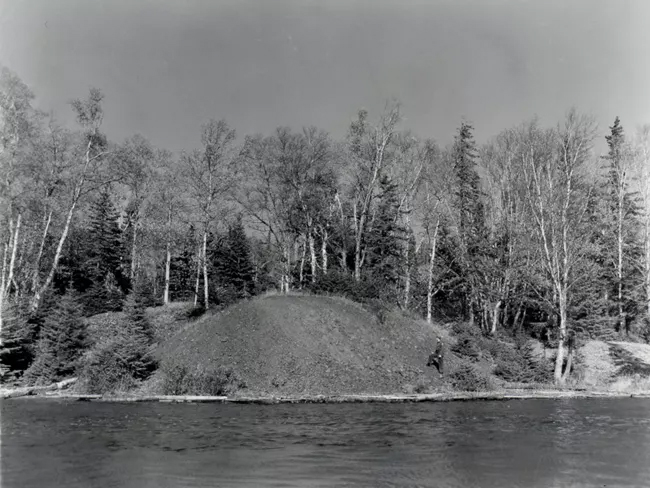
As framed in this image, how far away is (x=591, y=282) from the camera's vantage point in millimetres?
35625

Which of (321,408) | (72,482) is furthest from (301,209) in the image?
(72,482)

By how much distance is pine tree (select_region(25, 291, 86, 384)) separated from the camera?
2580 cm

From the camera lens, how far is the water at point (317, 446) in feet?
35.1

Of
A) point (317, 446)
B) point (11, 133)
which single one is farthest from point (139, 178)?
point (317, 446)

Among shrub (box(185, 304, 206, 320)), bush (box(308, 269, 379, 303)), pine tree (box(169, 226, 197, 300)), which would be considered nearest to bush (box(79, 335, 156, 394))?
shrub (box(185, 304, 206, 320))

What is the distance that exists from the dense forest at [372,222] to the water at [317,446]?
13.6 meters

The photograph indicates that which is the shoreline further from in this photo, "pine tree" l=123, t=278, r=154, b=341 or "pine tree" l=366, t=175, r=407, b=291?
"pine tree" l=366, t=175, r=407, b=291

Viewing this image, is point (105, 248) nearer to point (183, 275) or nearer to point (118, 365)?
point (183, 275)

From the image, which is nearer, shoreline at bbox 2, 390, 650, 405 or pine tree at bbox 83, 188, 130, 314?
shoreline at bbox 2, 390, 650, 405

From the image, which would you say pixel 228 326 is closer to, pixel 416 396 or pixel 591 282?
pixel 416 396

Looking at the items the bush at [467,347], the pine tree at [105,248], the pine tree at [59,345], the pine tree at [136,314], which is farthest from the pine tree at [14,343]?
the bush at [467,347]

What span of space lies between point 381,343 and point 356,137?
1688 centimetres

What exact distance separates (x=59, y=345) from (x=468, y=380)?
1962 centimetres

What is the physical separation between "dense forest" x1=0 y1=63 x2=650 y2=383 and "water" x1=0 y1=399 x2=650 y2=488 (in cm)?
1359
